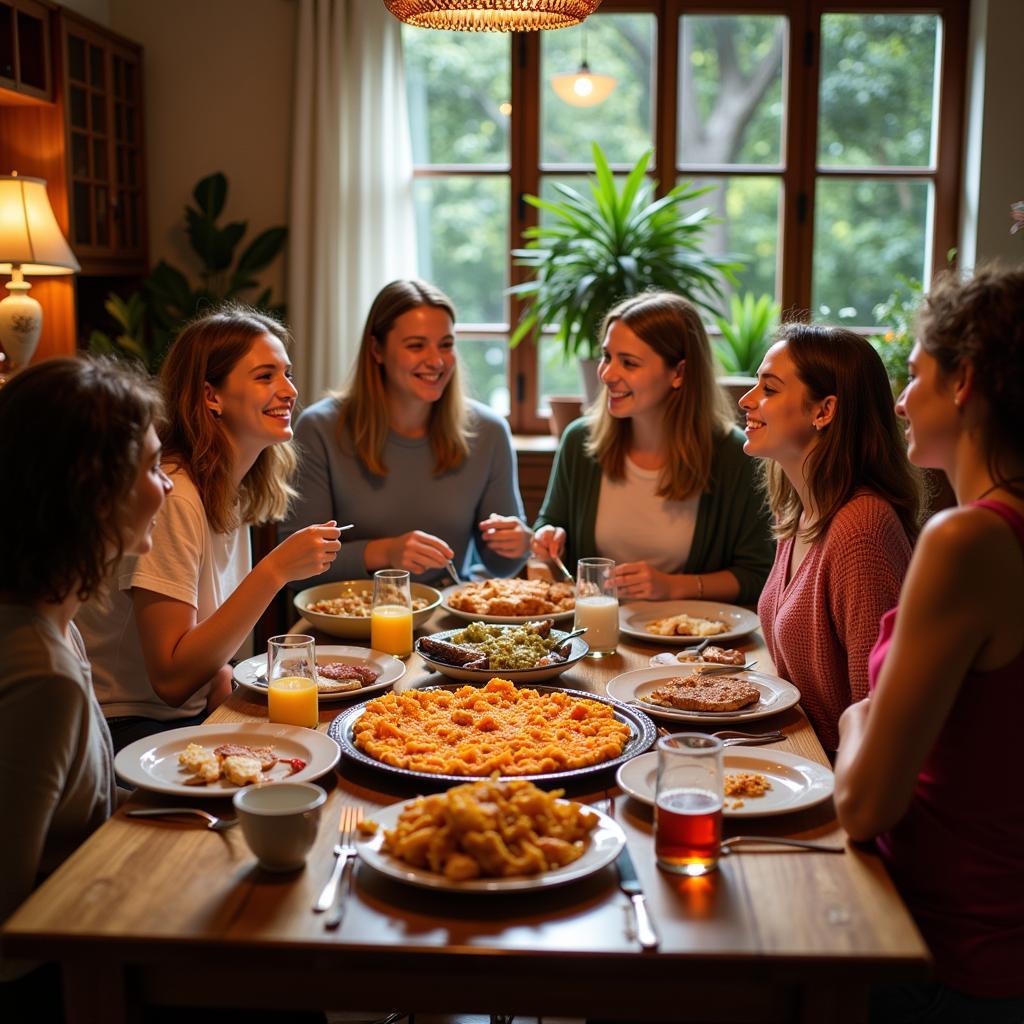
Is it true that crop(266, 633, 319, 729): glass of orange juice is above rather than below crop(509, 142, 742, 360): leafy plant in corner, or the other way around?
below

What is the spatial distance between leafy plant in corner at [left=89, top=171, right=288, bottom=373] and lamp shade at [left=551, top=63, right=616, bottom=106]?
3.91 ft

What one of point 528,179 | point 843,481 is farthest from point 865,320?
point 843,481

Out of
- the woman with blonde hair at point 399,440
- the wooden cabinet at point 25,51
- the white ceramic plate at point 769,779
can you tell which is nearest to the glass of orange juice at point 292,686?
the white ceramic plate at point 769,779

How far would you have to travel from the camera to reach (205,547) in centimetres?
216

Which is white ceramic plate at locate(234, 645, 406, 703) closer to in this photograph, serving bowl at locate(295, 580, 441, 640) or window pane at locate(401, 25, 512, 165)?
serving bowl at locate(295, 580, 441, 640)

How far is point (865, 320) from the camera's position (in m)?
4.75

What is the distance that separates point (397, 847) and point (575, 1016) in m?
0.25

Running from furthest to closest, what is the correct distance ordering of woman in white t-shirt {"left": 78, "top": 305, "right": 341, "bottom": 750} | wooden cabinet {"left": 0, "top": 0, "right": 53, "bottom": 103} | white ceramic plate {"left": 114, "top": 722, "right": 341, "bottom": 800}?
wooden cabinet {"left": 0, "top": 0, "right": 53, "bottom": 103} → woman in white t-shirt {"left": 78, "top": 305, "right": 341, "bottom": 750} → white ceramic plate {"left": 114, "top": 722, "right": 341, "bottom": 800}

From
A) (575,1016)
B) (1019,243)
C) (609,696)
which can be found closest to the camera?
(575,1016)

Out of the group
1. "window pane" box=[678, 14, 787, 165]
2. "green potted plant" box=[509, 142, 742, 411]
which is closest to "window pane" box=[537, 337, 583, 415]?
"green potted plant" box=[509, 142, 742, 411]

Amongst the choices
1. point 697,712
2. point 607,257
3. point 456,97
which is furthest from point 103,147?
point 697,712

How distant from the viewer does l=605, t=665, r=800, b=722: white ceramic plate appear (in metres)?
1.75

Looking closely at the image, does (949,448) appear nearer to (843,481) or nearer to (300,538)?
(843,481)

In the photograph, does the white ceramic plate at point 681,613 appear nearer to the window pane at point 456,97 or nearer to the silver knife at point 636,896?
the silver knife at point 636,896
